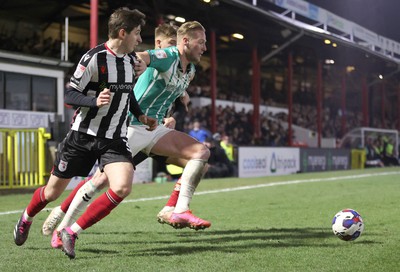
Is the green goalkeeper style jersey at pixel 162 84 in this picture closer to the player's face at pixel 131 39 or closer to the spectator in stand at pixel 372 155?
the player's face at pixel 131 39

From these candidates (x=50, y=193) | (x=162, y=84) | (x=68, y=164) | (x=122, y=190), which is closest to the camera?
(x=122, y=190)

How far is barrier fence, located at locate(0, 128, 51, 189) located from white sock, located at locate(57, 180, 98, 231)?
820 cm

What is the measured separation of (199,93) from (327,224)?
835 inches

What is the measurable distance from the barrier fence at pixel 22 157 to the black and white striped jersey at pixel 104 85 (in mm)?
8601

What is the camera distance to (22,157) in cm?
1354

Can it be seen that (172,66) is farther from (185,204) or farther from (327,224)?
(327,224)

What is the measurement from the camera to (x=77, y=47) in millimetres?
25062

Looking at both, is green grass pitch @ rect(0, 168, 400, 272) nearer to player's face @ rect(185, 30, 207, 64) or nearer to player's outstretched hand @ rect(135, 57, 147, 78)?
player's outstretched hand @ rect(135, 57, 147, 78)

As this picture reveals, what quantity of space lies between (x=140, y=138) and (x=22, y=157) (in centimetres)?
805

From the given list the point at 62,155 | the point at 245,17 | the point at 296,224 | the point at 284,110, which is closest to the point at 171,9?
the point at 245,17

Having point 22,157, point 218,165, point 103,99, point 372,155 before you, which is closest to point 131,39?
point 103,99

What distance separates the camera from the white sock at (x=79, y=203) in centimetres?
525

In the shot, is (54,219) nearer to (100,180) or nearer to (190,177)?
(100,180)

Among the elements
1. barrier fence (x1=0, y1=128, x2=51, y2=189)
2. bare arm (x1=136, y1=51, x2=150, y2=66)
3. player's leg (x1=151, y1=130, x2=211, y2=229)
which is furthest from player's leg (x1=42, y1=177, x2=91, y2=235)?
barrier fence (x1=0, y1=128, x2=51, y2=189)
